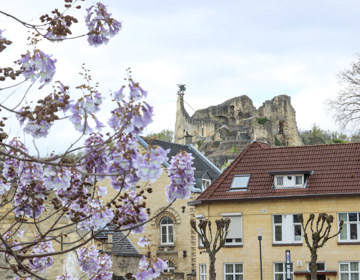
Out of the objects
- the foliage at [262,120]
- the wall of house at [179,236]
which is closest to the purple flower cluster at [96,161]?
the wall of house at [179,236]

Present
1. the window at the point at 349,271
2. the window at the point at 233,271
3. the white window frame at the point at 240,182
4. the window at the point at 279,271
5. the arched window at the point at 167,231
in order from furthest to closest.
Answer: the arched window at the point at 167,231 < the white window frame at the point at 240,182 < the window at the point at 233,271 < the window at the point at 279,271 < the window at the point at 349,271

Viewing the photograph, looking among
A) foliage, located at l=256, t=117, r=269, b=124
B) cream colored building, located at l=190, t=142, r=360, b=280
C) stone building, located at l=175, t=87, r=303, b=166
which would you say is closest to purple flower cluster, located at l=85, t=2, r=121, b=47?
cream colored building, located at l=190, t=142, r=360, b=280

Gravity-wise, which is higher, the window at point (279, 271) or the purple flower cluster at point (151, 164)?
the window at point (279, 271)

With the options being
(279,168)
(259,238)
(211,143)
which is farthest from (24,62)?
(211,143)

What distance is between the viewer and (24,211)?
1091cm

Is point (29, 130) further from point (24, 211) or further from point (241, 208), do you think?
point (241, 208)

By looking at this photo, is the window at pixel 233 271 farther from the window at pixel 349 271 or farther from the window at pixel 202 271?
the window at pixel 349 271

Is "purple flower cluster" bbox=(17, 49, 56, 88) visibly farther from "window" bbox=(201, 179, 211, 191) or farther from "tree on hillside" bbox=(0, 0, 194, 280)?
"window" bbox=(201, 179, 211, 191)

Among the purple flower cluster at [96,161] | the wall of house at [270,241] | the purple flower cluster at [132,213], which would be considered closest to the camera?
the purple flower cluster at [96,161]

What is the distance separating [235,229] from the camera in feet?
155

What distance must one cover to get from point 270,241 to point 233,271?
8.23ft

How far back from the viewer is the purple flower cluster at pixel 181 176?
9.91 meters

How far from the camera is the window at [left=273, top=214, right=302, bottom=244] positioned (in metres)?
45.8

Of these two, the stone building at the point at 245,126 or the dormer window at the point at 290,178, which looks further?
the stone building at the point at 245,126
